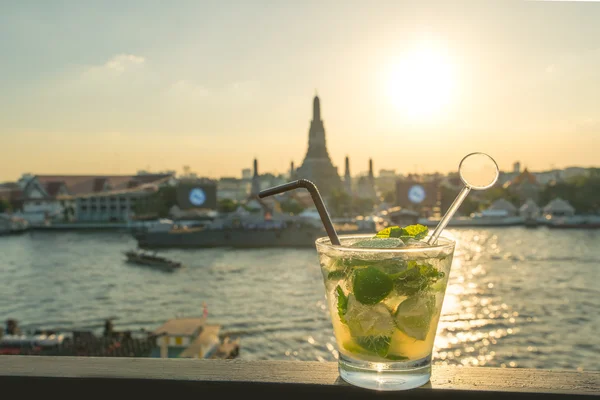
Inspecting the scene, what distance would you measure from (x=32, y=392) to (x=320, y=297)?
511 inches

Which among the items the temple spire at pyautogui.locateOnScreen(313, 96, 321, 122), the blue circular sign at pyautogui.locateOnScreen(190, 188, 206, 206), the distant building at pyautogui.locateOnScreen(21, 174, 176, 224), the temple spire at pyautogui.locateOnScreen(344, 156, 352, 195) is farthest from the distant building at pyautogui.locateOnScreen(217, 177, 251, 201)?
the blue circular sign at pyautogui.locateOnScreen(190, 188, 206, 206)

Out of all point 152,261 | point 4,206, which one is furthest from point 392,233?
point 4,206

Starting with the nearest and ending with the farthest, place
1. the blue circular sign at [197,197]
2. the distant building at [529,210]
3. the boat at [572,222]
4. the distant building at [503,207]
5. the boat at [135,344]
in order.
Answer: the boat at [135,344]
the boat at [572,222]
the distant building at [529,210]
the distant building at [503,207]
the blue circular sign at [197,197]

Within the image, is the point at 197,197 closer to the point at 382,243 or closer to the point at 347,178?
the point at 347,178

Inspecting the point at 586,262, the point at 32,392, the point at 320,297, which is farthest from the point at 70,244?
the point at 32,392

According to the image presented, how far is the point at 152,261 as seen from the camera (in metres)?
20.3

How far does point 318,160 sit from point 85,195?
1654 centimetres

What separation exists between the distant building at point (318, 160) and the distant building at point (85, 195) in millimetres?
11267

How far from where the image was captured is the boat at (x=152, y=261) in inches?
760

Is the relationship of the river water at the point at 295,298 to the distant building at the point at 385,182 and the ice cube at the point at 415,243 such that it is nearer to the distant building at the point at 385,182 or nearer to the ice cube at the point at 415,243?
the ice cube at the point at 415,243

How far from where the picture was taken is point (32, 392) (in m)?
0.56

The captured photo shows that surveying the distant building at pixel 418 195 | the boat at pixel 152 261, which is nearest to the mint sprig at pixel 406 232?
the boat at pixel 152 261

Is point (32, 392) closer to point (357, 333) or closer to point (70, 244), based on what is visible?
point (357, 333)

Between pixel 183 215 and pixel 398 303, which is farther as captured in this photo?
pixel 183 215
